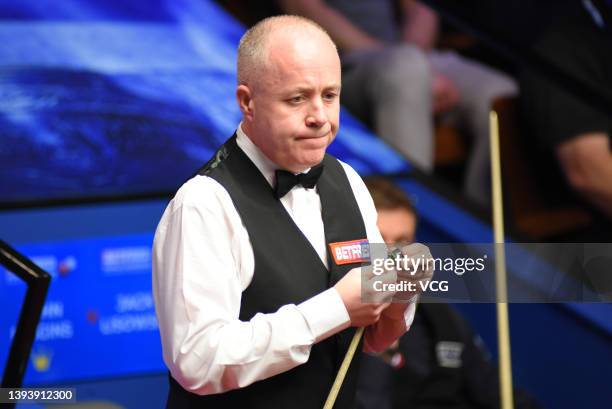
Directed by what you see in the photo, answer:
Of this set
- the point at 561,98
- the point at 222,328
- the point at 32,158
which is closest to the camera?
the point at 222,328

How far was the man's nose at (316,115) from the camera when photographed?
1614 mm

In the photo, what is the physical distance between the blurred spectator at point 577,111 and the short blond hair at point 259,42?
213cm

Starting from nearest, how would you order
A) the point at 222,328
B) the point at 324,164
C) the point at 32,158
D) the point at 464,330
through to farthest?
the point at 222,328 → the point at 324,164 → the point at 464,330 → the point at 32,158

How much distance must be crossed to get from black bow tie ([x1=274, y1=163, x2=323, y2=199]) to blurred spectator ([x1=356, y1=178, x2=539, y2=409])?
3.02ft

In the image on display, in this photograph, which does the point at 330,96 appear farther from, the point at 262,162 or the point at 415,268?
the point at 415,268

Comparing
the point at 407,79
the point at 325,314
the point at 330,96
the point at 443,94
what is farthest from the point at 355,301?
the point at 443,94

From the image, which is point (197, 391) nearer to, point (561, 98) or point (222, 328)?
point (222, 328)

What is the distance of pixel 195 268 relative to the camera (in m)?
1.58

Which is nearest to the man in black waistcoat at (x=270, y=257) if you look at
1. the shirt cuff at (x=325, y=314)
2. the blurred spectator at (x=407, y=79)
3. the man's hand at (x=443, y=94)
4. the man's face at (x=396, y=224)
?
the shirt cuff at (x=325, y=314)

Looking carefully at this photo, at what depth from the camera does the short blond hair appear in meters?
1.63

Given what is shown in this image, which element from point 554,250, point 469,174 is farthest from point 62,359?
point 469,174

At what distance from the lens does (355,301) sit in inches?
63.0

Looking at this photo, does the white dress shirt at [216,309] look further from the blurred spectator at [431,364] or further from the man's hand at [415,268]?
the blurred spectator at [431,364]

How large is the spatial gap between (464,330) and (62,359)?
110cm
